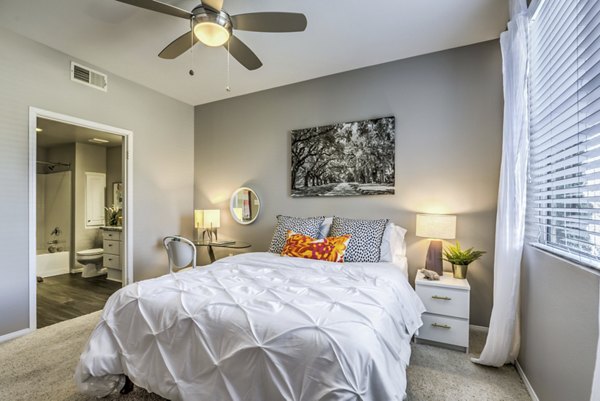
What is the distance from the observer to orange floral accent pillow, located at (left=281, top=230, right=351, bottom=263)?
258cm

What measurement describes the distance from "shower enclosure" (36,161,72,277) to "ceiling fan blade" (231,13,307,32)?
17.1ft

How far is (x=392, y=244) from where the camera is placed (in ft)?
8.96

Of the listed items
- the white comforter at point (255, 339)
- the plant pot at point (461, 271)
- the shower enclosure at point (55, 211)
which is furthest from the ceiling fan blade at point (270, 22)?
the shower enclosure at point (55, 211)

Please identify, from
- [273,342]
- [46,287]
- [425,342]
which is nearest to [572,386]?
[425,342]

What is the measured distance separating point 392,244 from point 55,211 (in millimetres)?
6368

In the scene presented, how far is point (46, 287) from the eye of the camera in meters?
4.07

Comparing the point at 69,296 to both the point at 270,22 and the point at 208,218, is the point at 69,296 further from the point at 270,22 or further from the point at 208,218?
the point at 270,22

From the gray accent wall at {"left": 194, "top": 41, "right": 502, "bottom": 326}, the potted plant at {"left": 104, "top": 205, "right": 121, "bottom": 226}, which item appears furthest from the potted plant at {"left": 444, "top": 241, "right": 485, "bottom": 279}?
the potted plant at {"left": 104, "top": 205, "right": 121, "bottom": 226}

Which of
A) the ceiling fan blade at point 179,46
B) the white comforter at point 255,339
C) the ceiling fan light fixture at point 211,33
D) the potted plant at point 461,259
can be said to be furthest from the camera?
the potted plant at point 461,259

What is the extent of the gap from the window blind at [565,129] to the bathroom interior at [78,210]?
4.95 meters

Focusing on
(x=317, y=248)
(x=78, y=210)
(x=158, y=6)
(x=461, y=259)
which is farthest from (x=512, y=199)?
(x=78, y=210)

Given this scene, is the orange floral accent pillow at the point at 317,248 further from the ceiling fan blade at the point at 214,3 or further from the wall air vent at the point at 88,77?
the wall air vent at the point at 88,77

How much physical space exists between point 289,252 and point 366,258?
0.73 meters

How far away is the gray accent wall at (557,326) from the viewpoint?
115 centimetres
